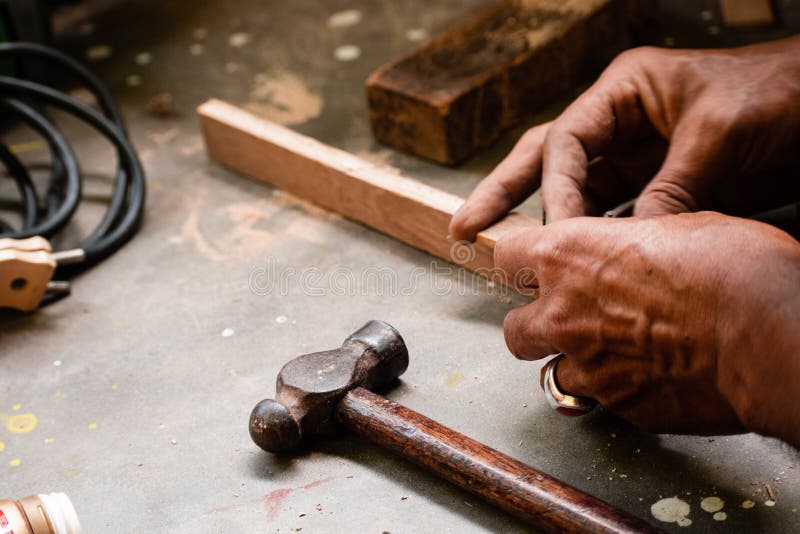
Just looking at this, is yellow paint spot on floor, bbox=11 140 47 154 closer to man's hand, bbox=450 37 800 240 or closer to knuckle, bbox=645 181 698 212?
man's hand, bbox=450 37 800 240

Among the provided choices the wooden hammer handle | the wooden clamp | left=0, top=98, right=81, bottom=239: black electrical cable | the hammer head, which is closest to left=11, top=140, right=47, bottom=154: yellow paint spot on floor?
left=0, top=98, right=81, bottom=239: black electrical cable

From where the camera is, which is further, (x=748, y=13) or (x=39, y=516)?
(x=748, y=13)

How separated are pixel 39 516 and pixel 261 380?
0.61 meters

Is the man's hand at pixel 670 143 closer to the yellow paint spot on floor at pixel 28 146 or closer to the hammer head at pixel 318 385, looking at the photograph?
the hammer head at pixel 318 385

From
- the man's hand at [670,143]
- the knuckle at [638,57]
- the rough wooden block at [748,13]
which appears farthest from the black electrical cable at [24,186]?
the rough wooden block at [748,13]

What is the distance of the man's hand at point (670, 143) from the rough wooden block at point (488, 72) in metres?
0.65

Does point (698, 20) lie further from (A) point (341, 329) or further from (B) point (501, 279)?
(A) point (341, 329)

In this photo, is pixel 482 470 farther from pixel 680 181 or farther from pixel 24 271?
pixel 24 271

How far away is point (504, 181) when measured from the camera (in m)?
2.09

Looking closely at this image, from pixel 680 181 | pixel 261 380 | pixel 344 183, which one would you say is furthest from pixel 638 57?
pixel 261 380

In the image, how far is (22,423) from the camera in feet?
6.66

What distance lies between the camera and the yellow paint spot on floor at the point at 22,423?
2.01 m

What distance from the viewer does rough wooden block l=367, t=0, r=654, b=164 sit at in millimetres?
2744

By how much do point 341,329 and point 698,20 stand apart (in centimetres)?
207
